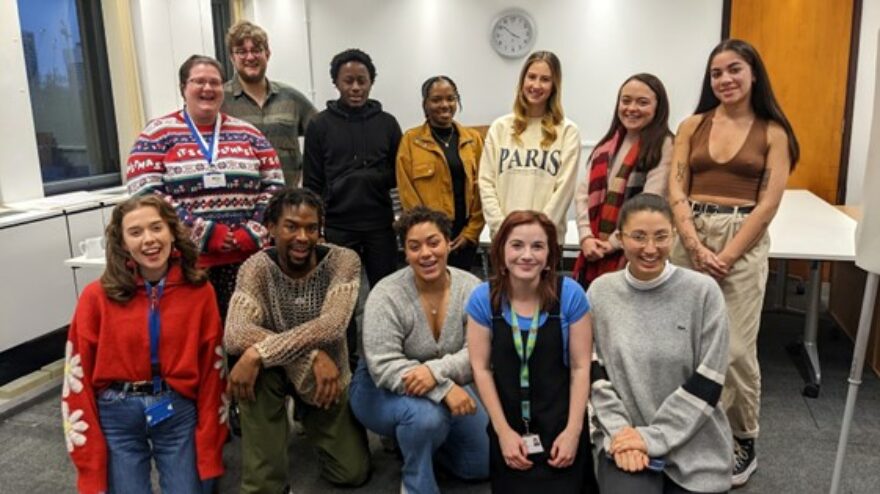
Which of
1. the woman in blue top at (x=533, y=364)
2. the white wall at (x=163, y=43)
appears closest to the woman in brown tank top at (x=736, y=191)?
the woman in blue top at (x=533, y=364)

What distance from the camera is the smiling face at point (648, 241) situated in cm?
188

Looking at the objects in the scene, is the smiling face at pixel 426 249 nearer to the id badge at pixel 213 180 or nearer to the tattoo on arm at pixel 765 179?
the id badge at pixel 213 180

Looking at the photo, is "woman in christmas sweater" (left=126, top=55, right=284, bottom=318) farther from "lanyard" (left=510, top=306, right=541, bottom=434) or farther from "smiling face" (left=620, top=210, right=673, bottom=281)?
"smiling face" (left=620, top=210, right=673, bottom=281)

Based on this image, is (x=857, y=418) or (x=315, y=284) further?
(x=857, y=418)

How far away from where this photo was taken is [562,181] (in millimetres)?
2682

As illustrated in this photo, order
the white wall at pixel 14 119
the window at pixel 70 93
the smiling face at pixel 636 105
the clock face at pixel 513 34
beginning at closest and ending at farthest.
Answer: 1. the smiling face at pixel 636 105
2. the white wall at pixel 14 119
3. the window at pixel 70 93
4. the clock face at pixel 513 34

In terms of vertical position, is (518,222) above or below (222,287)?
above

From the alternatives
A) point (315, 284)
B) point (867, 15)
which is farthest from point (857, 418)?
point (867, 15)

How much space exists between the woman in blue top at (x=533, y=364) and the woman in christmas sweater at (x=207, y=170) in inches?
39.0

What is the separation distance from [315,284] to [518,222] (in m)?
0.82

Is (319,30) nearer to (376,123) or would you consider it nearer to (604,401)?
(376,123)

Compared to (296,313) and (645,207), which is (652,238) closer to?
(645,207)

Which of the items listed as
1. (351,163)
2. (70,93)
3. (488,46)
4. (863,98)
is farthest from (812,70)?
(70,93)

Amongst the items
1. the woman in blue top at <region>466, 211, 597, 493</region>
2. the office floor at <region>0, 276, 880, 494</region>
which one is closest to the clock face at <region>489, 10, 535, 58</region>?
the office floor at <region>0, 276, 880, 494</region>
